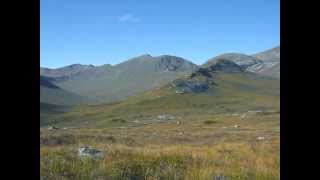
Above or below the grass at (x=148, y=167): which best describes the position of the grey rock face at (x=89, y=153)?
above

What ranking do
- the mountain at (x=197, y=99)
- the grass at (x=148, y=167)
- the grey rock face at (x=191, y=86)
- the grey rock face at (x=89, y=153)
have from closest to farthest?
the grass at (x=148, y=167) < the grey rock face at (x=89, y=153) < the mountain at (x=197, y=99) < the grey rock face at (x=191, y=86)

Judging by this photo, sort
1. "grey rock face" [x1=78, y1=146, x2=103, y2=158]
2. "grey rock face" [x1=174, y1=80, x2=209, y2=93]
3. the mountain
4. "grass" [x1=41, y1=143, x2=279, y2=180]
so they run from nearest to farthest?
"grass" [x1=41, y1=143, x2=279, y2=180], "grey rock face" [x1=78, y1=146, x2=103, y2=158], the mountain, "grey rock face" [x1=174, y1=80, x2=209, y2=93]

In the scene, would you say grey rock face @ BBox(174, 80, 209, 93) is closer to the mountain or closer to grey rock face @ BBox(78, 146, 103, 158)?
the mountain

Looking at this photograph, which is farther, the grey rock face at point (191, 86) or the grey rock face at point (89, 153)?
the grey rock face at point (191, 86)

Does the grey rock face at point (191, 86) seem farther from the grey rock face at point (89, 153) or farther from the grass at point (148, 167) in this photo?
the grass at point (148, 167)

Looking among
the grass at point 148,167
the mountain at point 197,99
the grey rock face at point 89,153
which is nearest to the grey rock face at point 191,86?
the mountain at point 197,99

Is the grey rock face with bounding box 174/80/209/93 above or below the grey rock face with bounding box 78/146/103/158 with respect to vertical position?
above

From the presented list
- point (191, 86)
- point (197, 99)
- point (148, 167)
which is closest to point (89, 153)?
point (148, 167)

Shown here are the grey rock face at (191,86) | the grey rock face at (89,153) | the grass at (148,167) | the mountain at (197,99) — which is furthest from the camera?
the grey rock face at (191,86)

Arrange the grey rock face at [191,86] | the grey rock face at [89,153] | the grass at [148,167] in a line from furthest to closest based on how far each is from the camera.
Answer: the grey rock face at [191,86] < the grey rock face at [89,153] < the grass at [148,167]

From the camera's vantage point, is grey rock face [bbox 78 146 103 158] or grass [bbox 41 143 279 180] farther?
grey rock face [bbox 78 146 103 158]

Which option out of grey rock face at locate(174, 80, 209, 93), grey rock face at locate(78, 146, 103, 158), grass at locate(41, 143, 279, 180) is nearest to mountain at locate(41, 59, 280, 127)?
grey rock face at locate(174, 80, 209, 93)
